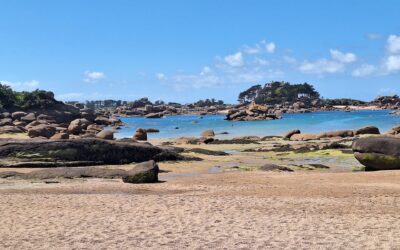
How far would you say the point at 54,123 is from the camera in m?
79.7

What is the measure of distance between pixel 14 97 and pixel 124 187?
83.6m

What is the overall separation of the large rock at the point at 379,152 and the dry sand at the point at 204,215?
410cm

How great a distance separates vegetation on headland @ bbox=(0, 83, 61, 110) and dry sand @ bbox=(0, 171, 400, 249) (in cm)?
7496

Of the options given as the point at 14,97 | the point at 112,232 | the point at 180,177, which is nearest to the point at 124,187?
the point at 180,177

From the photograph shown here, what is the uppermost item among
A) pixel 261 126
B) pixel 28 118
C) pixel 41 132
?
pixel 28 118

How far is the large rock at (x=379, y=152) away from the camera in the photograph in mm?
23641

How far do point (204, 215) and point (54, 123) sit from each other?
7024cm

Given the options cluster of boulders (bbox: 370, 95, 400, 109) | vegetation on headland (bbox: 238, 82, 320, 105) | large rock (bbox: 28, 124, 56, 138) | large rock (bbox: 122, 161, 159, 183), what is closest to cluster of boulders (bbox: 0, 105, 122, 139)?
large rock (bbox: 28, 124, 56, 138)

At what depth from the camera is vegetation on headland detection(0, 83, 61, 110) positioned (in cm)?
9169

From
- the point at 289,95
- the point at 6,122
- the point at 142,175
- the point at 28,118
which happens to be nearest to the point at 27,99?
the point at 28,118

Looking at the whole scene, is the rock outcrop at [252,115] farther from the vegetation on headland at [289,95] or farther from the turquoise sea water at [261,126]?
the vegetation on headland at [289,95]

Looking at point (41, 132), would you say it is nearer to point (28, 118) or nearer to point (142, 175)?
point (28, 118)

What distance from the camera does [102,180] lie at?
2141 cm

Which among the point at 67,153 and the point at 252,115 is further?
the point at 252,115
